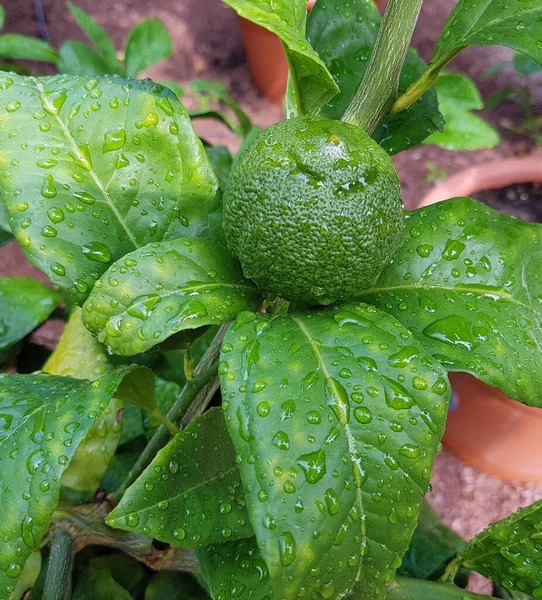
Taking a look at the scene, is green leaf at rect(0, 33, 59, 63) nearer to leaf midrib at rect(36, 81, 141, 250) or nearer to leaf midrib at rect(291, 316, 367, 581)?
leaf midrib at rect(36, 81, 141, 250)

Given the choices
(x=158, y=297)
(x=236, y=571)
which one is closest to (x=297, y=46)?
(x=158, y=297)

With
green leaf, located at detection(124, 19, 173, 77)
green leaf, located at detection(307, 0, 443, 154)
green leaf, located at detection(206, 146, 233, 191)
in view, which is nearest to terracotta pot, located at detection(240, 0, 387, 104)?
green leaf, located at detection(124, 19, 173, 77)

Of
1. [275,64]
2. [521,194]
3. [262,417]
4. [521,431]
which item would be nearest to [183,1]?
[275,64]

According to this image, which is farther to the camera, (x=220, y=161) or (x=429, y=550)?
(x=220, y=161)

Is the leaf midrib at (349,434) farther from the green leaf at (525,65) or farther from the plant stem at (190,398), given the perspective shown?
the green leaf at (525,65)

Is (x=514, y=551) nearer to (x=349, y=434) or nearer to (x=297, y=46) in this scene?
(x=349, y=434)

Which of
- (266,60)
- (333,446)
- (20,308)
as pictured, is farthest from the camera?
(266,60)

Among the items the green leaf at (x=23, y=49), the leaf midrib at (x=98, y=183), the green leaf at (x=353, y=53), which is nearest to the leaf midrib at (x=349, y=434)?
the leaf midrib at (x=98, y=183)
